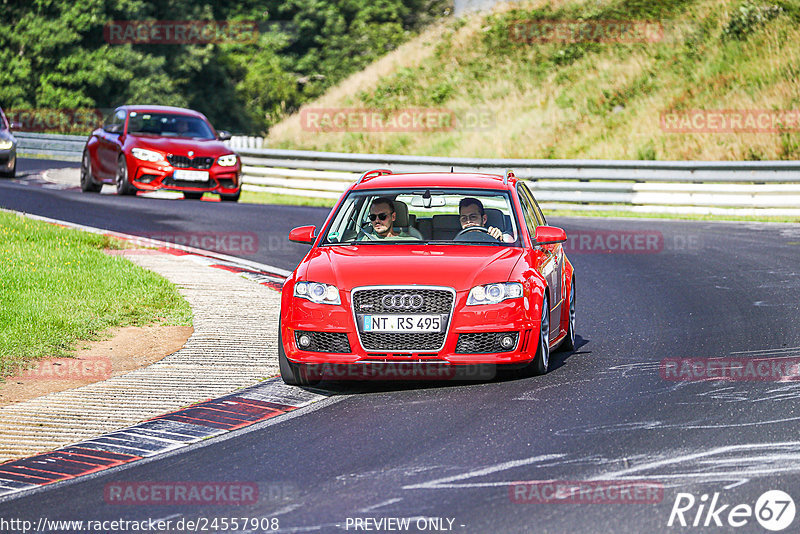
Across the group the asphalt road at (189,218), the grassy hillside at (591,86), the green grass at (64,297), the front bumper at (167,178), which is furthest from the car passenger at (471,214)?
the grassy hillside at (591,86)

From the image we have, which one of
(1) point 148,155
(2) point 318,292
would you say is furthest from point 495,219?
(1) point 148,155

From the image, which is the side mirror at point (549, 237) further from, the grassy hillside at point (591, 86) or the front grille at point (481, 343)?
the grassy hillside at point (591, 86)

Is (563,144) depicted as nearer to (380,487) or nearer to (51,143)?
(51,143)

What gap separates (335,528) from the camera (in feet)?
18.2

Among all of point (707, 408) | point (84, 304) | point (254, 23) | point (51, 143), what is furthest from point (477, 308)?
point (254, 23)

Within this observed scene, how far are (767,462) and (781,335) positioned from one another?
436 centimetres

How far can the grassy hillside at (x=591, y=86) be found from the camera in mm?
31297

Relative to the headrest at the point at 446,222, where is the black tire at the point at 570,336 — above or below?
below

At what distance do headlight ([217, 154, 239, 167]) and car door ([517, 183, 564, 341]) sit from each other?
1381 centimetres

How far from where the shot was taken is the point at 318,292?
8648 millimetres

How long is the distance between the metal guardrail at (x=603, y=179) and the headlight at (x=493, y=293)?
15181mm

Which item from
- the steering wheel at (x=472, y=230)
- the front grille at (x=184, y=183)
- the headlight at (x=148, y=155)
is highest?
the headlight at (x=148, y=155)

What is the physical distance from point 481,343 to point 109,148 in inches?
678

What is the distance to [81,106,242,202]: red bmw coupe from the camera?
2330 cm
